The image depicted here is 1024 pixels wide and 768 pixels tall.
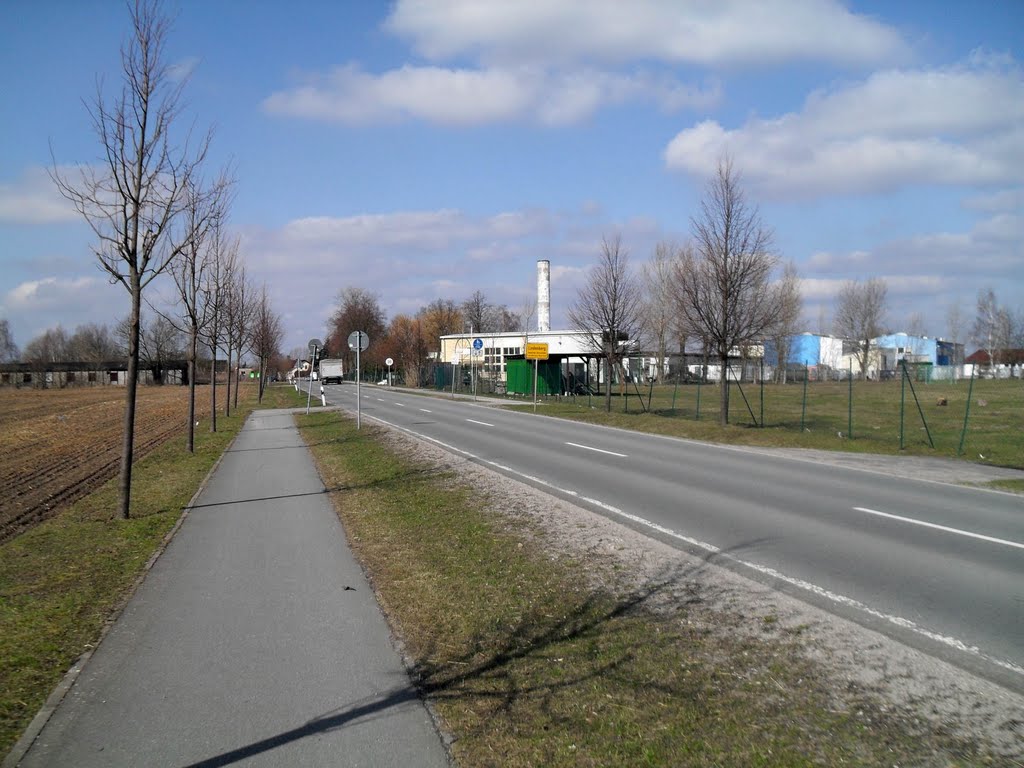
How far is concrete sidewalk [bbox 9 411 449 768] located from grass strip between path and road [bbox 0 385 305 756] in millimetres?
195

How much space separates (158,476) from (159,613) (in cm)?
920

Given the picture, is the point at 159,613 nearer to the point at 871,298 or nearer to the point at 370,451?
the point at 370,451

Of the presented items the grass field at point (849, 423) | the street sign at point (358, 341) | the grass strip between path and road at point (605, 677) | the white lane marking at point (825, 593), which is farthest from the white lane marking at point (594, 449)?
the grass strip between path and road at point (605, 677)

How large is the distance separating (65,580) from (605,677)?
5.35m

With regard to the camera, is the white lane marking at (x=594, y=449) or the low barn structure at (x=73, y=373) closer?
the white lane marking at (x=594, y=449)

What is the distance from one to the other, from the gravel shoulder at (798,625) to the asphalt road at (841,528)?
0.26m

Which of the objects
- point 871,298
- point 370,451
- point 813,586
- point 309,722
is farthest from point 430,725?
point 871,298

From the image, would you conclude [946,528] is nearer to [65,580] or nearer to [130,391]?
[65,580]

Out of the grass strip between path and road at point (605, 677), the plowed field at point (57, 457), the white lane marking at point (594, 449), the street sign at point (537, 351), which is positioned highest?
the street sign at point (537, 351)

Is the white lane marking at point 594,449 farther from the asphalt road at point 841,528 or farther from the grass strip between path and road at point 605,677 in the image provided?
the grass strip between path and road at point 605,677

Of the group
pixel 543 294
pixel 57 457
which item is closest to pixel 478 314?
pixel 543 294

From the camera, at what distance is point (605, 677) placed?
4.80m

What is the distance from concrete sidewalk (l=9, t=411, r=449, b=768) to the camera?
4094 millimetres

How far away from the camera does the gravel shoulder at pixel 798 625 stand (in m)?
4.34
